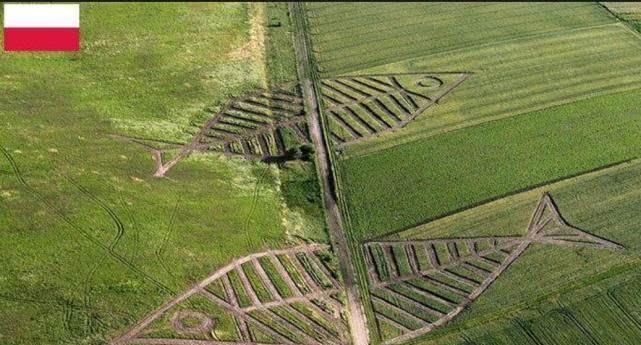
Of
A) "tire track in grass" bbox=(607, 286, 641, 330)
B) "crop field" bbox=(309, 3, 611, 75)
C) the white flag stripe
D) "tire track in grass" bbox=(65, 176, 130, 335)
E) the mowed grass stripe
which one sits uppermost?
"crop field" bbox=(309, 3, 611, 75)

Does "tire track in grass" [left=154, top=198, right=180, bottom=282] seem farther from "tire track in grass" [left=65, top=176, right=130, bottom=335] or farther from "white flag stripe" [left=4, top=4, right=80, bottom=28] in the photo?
"white flag stripe" [left=4, top=4, right=80, bottom=28]

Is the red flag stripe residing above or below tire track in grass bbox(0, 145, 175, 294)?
above

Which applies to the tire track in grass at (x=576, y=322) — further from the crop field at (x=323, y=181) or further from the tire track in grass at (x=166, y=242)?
the tire track in grass at (x=166, y=242)

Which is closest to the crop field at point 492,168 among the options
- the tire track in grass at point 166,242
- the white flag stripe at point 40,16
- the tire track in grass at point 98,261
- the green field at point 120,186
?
the green field at point 120,186

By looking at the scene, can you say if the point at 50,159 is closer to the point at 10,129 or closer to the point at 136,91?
the point at 10,129

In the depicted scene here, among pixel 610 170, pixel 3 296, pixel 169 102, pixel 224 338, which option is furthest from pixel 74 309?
pixel 610 170

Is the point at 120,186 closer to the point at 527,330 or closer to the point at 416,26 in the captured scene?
the point at 527,330

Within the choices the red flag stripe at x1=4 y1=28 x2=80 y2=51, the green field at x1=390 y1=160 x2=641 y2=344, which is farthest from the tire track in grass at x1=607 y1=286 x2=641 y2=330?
the red flag stripe at x1=4 y1=28 x2=80 y2=51
